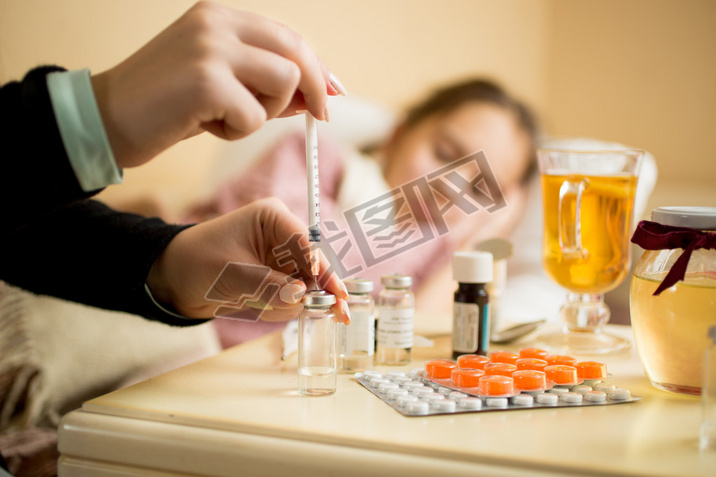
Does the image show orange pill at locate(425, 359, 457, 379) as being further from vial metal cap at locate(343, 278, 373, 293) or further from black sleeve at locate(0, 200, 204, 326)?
black sleeve at locate(0, 200, 204, 326)

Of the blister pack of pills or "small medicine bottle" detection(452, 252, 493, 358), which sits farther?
"small medicine bottle" detection(452, 252, 493, 358)

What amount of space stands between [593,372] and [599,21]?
1913 millimetres

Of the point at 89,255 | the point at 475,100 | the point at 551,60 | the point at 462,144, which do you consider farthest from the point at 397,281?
the point at 551,60

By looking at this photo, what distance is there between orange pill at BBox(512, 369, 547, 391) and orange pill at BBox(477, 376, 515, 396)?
0.02 metres

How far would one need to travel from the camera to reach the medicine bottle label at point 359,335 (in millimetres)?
731

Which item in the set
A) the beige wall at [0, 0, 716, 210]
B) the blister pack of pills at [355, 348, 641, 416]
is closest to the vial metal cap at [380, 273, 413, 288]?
the blister pack of pills at [355, 348, 641, 416]

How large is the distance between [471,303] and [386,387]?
0.60 feet

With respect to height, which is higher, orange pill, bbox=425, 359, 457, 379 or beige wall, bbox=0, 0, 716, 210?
beige wall, bbox=0, 0, 716, 210

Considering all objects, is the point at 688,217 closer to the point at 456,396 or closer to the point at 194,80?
the point at 456,396

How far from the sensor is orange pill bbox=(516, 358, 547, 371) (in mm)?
658

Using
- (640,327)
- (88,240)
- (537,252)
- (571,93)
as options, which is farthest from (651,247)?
(571,93)

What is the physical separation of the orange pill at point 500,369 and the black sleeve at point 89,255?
13.9 inches

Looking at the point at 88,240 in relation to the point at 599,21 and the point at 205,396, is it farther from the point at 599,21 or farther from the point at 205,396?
the point at 599,21

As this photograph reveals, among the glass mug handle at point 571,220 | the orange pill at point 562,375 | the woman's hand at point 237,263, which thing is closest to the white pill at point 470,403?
the orange pill at point 562,375
